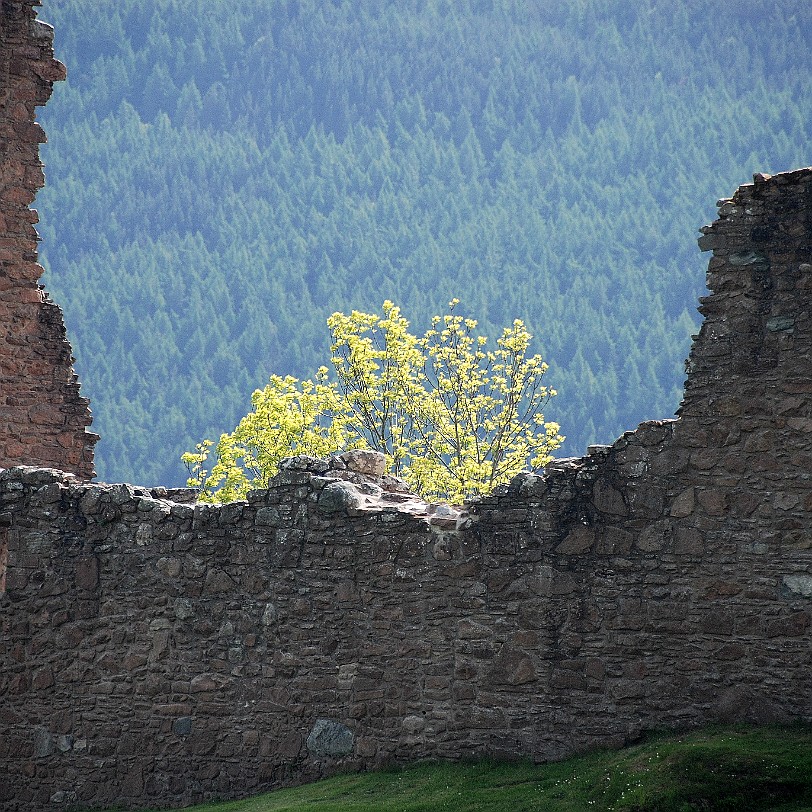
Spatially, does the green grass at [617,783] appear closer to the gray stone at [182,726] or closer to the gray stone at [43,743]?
the gray stone at [182,726]

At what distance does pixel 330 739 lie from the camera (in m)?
14.3

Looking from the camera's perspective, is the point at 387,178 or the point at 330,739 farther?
the point at 387,178

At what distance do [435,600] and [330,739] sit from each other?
1.59m

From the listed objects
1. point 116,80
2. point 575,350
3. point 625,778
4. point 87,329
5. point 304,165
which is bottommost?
point 625,778

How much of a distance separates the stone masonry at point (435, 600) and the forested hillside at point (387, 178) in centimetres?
6400

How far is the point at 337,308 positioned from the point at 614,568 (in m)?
84.3

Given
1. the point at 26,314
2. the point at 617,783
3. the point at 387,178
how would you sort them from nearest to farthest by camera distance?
the point at 617,783, the point at 26,314, the point at 387,178

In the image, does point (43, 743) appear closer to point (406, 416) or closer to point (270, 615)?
point (270, 615)

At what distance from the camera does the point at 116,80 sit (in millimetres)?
111188

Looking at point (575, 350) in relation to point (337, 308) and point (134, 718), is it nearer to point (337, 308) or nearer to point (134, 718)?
point (337, 308)

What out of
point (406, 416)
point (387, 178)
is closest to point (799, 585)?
point (406, 416)

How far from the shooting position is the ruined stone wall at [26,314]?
18469 millimetres

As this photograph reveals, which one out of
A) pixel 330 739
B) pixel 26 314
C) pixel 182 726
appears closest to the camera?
pixel 330 739

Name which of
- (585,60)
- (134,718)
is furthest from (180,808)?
(585,60)
